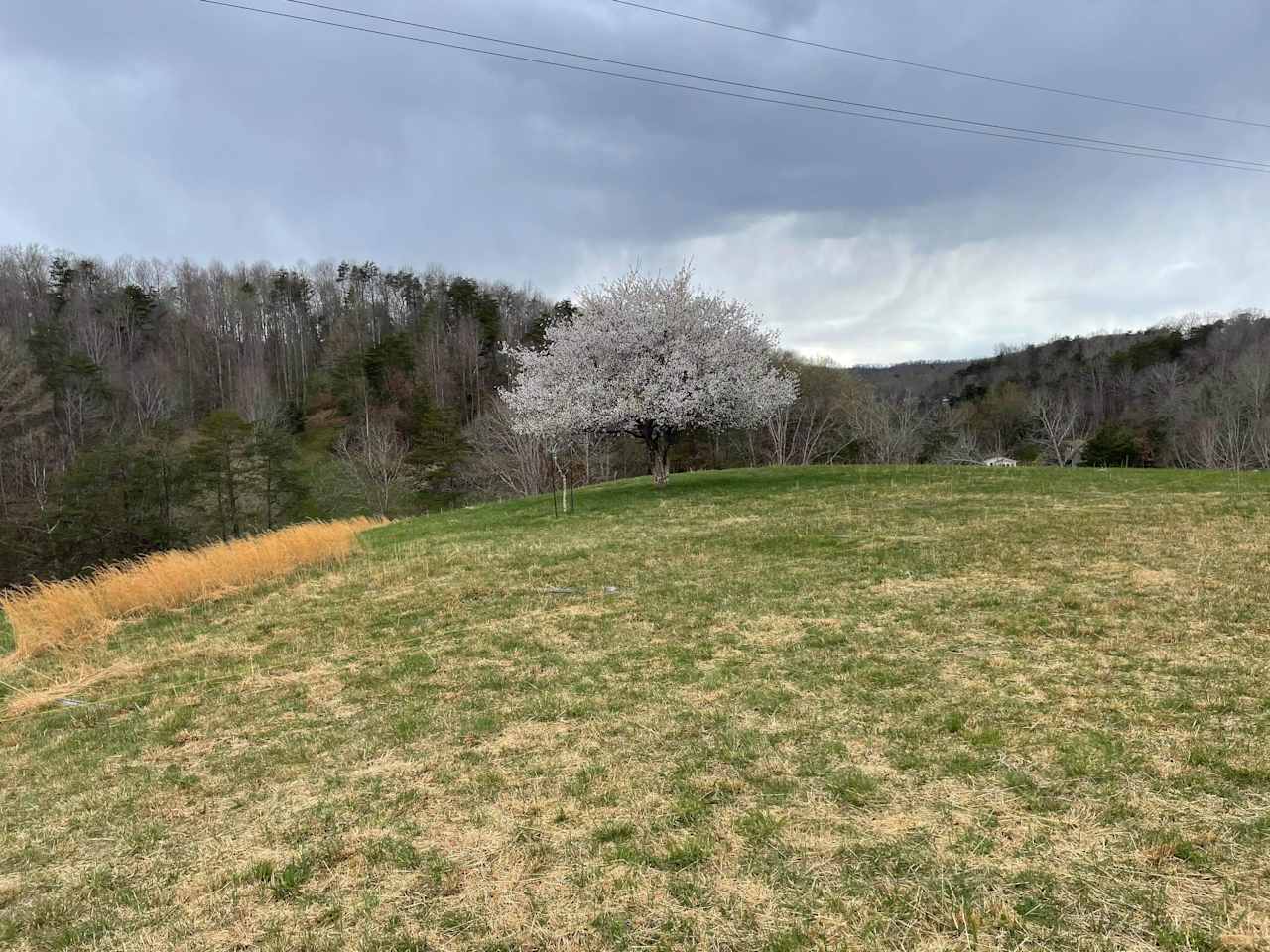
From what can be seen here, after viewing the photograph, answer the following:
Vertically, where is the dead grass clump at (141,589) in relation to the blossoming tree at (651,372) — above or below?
below

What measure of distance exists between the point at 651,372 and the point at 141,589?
12.3 meters

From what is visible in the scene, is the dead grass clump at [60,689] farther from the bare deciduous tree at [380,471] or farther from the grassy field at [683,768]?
the bare deciduous tree at [380,471]

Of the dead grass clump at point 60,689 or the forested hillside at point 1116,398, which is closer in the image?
the dead grass clump at point 60,689

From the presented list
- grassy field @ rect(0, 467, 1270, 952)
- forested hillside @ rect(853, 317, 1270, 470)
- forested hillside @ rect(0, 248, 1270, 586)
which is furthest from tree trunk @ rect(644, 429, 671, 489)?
forested hillside @ rect(853, 317, 1270, 470)

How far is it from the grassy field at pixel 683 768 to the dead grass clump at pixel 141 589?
37.5 inches

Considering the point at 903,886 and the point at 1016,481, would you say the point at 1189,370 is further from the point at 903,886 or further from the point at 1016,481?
the point at 903,886

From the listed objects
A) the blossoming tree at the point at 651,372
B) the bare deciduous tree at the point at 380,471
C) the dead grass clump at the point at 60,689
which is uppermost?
the blossoming tree at the point at 651,372

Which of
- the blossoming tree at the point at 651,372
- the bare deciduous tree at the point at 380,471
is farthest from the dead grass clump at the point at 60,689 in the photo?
the bare deciduous tree at the point at 380,471

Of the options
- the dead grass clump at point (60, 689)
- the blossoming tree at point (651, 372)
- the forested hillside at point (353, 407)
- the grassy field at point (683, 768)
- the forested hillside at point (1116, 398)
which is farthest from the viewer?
the forested hillside at point (1116, 398)

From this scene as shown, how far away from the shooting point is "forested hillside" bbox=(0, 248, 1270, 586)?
35656mm

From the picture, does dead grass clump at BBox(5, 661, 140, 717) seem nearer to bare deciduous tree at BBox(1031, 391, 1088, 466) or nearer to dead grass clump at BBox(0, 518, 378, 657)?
dead grass clump at BBox(0, 518, 378, 657)

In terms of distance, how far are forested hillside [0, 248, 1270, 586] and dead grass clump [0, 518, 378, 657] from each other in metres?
13.4

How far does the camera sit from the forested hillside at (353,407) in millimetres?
35656

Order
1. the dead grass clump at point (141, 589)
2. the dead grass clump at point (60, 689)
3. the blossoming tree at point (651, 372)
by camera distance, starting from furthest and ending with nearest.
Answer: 1. the blossoming tree at point (651, 372)
2. the dead grass clump at point (141, 589)
3. the dead grass clump at point (60, 689)
